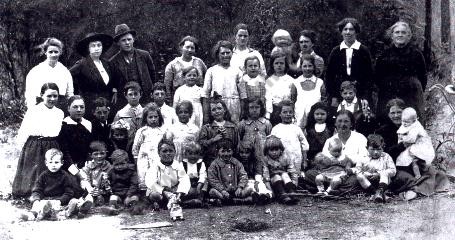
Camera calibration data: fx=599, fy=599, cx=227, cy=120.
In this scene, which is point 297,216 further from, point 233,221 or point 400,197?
point 400,197

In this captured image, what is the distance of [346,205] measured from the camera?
19.1 feet

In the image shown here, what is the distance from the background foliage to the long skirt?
2.72 m

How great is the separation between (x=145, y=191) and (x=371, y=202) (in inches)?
89.4

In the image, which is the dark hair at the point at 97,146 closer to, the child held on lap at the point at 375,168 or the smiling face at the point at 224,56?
the smiling face at the point at 224,56

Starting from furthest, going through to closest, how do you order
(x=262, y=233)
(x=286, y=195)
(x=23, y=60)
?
(x=23, y=60), (x=286, y=195), (x=262, y=233)

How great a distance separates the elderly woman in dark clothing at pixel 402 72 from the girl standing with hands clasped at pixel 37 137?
3583 millimetres

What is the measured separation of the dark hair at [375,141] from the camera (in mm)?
6098

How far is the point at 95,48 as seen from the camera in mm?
6859

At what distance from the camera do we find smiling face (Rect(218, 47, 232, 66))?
6852 millimetres

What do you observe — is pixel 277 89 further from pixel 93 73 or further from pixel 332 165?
pixel 93 73

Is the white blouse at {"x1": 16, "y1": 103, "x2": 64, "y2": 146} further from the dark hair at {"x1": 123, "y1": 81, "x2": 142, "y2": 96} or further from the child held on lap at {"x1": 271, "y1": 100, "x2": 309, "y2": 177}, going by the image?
the child held on lap at {"x1": 271, "y1": 100, "x2": 309, "y2": 177}

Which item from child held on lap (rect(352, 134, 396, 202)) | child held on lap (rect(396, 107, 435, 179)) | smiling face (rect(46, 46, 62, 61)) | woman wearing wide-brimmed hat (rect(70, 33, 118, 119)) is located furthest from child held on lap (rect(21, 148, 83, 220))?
child held on lap (rect(396, 107, 435, 179))

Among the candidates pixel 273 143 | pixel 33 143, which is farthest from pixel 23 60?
pixel 273 143

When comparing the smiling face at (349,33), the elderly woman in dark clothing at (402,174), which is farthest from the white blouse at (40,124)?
the elderly woman in dark clothing at (402,174)
